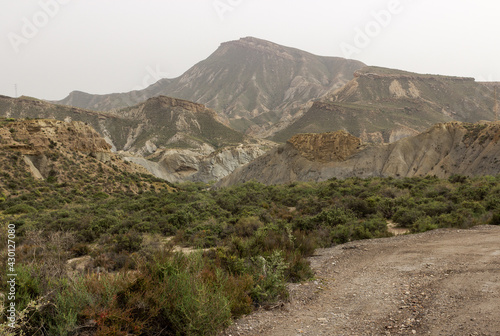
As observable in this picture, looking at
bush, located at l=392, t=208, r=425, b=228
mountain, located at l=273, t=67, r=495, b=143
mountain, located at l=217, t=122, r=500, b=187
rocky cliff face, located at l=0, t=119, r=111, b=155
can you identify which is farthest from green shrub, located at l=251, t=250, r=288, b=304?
mountain, located at l=273, t=67, r=495, b=143

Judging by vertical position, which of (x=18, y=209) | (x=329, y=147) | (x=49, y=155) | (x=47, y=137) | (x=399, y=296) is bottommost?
(x=18, y=209)

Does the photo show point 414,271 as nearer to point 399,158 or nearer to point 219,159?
point 399,158

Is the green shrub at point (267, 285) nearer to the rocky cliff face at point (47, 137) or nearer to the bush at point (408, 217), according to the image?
the bush at point (408, 217)

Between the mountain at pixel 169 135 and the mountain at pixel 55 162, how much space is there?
32730mm

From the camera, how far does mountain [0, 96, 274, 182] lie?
8138cm

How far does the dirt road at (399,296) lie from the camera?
3.95 m

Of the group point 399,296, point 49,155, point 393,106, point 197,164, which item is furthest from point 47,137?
point 393,106

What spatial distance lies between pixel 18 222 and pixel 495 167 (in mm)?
44769

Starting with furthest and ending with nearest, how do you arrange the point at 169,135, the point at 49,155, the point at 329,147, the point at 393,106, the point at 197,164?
1. the point at 393,106
2. the point at 169,135
3. the point at 197,164
4. the point at 329,147
5. the point at 49,155

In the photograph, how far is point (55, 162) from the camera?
34.7 meters

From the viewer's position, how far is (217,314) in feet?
12.3

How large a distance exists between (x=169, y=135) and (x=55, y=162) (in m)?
67.5

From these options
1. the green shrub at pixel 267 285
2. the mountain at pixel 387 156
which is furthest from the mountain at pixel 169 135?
the green shrub at pixel 267 285

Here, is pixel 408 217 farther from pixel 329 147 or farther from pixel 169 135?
pixel 169 135
